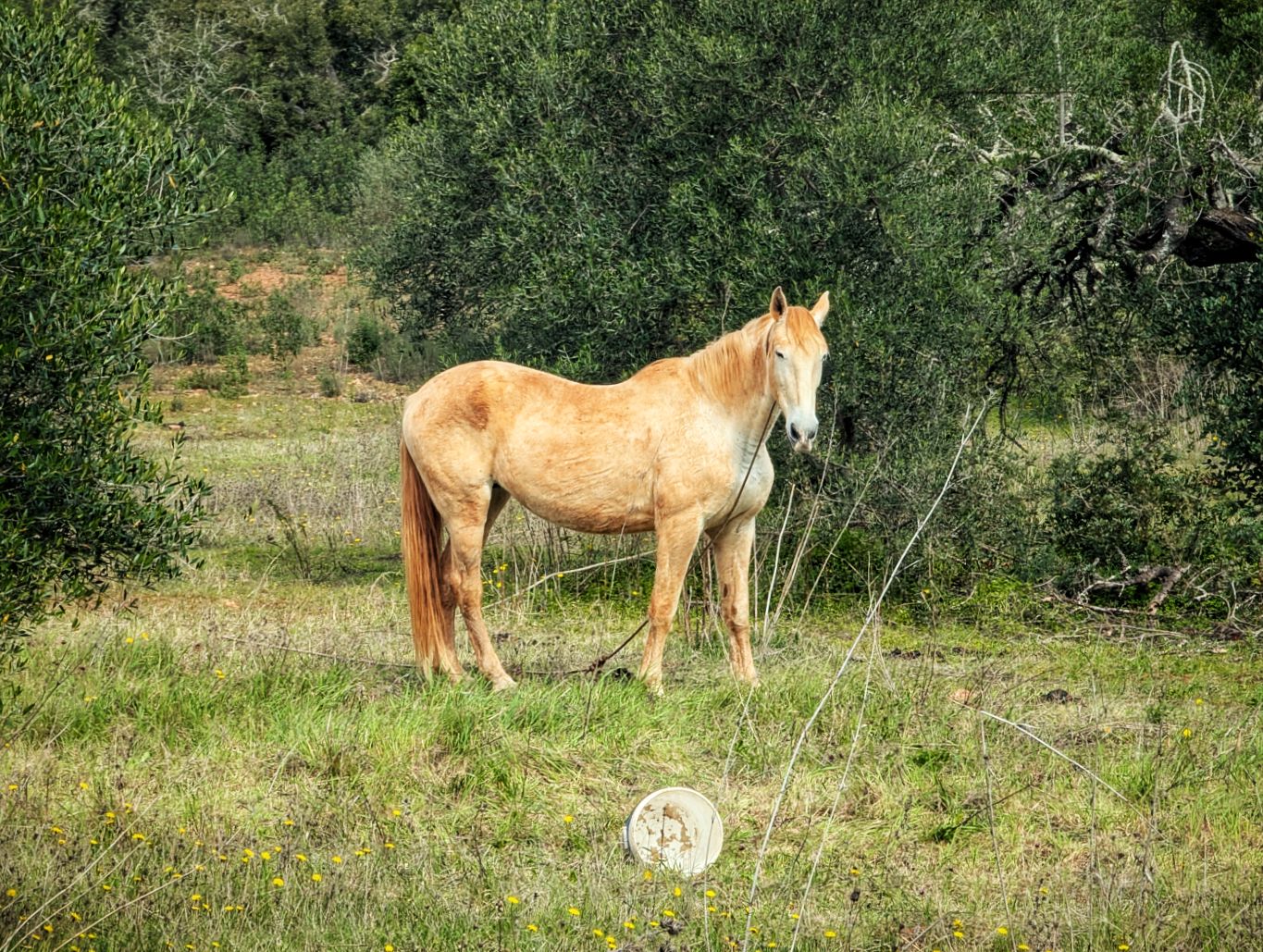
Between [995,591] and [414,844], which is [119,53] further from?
[414,844]

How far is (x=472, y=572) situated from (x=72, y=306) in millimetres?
2860

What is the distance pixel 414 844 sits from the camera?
639 cm

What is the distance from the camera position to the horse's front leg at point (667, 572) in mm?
8602

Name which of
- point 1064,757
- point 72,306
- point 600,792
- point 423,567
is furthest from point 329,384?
point 1064,757

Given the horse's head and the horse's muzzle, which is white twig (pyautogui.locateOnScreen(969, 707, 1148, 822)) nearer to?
the horse's muzzle

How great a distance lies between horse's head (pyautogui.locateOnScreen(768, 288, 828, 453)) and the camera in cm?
798

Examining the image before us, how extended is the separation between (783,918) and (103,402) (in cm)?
495

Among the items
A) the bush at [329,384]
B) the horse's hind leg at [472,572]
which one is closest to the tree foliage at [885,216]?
the horse's hind leg at [472,572]

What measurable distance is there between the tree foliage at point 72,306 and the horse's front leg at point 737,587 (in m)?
3.36

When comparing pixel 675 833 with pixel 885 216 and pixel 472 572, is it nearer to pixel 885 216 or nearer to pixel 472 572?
pixel 472 572

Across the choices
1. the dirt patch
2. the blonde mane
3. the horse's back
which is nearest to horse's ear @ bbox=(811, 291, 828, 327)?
the blonde mane

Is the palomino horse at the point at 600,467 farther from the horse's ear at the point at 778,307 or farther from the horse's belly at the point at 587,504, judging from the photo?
the horse's ear at the point at 778,307

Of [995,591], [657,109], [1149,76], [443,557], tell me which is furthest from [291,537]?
[1149,76]

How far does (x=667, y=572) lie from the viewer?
28.6 ft
